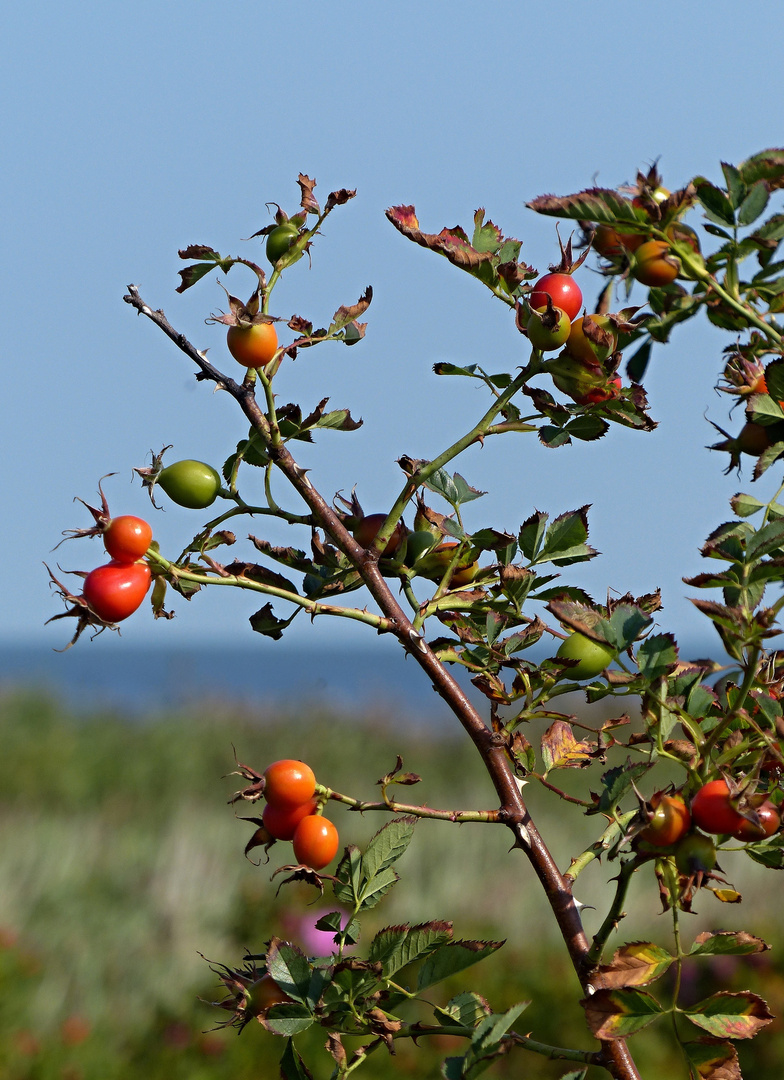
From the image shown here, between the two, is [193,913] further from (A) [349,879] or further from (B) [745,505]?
(B) [745,505]

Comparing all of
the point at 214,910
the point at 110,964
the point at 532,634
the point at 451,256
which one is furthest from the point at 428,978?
the point at 214,910

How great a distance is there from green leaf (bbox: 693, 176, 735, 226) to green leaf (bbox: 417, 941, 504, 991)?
0.59 meters

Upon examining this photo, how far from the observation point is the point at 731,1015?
2.58 ft

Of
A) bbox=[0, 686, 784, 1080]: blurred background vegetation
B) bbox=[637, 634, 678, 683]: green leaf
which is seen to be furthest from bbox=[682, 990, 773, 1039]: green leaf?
bbox=[0, 686, 784, 1080]: blurred background vegetation

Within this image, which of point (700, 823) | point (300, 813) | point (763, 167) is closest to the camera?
point (700, 823)

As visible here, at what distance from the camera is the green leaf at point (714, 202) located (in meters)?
0.82

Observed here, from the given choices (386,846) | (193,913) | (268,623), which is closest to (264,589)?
(268,623)

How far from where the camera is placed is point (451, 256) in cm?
88

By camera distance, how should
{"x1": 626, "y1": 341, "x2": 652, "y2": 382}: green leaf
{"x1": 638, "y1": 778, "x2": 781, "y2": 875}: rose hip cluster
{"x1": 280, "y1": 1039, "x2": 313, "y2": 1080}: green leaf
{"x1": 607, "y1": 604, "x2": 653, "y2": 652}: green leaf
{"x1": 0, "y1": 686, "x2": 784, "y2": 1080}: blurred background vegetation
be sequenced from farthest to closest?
{"x1": 0, "y1": 686, "x2": 784, "y2": 1080}: blurred background vegetation → {"x1": 626, "y1": 341, "x2": 652, "y2": 382}: green leaf → {"x1": 280, "y1": 1039, "x2": 313, "y2": 1080}: green leaf → {"x1": 607, "y1": 604, "x2": 653, "y2": 652}: green leaf → {"x1": 638, "y1": 778, "x2": 781, "y2": 875}: rose hip cluster

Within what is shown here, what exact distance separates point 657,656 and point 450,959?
1.01 feet

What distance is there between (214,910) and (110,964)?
614 mm

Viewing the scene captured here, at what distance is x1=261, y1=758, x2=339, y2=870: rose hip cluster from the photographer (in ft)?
2.93

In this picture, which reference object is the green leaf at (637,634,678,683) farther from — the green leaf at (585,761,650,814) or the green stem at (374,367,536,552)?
the green stem at (374,367,536,552)

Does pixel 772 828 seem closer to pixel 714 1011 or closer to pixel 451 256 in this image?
pixel 714 1011
